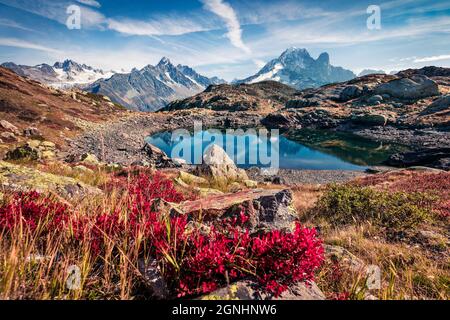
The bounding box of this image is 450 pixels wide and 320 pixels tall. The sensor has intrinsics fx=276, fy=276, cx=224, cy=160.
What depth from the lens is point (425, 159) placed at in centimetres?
4525

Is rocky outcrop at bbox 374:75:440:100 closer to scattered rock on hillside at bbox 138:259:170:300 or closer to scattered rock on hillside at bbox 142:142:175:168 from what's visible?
scattered rock on hillside at bbox 142:142:175:168

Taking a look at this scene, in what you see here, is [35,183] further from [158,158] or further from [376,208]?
[158,158]

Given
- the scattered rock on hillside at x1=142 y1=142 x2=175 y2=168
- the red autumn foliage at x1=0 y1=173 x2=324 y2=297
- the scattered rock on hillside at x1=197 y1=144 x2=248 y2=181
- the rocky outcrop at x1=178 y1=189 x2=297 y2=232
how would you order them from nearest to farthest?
the red autumn foliage at x1=0 y1=173 x2=324 y2=297 < the rocky outcrop at x1=178 y1=189 x2=297 y2=232 < the scattered rock on hillside at x1=197 y1=144 x2=248 y2=181 < the scattered rock on hillside at x1=142 y1=142 x2=175 y2=168

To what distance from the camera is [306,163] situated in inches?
2178

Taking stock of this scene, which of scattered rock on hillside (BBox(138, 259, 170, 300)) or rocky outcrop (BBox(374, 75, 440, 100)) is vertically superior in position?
rocky outcrop (BBox(374, 75, 440, 100))

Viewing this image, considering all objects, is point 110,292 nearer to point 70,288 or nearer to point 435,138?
point 70,288

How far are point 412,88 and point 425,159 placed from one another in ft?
261

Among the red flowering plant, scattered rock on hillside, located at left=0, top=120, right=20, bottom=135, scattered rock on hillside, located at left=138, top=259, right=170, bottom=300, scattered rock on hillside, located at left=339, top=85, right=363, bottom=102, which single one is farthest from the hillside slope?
scattered rock on hillside, located at left=339, top=85, right=363, bottom=102

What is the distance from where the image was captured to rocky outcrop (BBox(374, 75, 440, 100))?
10550 cm

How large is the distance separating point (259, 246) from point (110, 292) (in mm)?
2204

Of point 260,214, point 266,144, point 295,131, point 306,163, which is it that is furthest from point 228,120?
point 260,214

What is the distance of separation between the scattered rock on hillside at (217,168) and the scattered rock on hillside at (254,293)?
1893cm

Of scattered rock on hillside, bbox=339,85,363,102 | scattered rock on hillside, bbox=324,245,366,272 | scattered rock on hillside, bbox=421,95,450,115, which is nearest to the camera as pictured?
scattered rock on hillside, bbox=324,245,366,272

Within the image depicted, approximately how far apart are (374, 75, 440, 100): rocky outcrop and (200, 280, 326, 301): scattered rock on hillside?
419 ft
